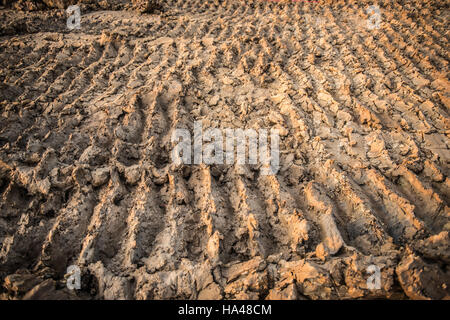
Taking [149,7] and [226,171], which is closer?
[226,171]

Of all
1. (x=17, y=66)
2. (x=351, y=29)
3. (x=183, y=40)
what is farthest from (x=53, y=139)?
(x=351, y=29)

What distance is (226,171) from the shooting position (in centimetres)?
200

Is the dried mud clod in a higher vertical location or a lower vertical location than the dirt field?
higher

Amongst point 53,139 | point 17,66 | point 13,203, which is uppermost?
point 17,66

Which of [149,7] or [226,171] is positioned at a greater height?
[149,7]

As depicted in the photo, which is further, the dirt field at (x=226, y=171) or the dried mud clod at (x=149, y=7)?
the dried mud clod at (x=149, y=7)

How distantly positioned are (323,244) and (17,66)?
428cm

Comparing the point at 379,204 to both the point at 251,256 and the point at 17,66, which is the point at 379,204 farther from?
the point at 17,66

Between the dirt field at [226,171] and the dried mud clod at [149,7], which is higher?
the dried mud clod at [149,7]

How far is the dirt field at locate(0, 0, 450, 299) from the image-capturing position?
1.38 metres

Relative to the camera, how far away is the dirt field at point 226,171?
138cm

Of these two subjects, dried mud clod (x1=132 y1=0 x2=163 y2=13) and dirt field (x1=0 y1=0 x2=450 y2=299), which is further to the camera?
dried mud clod (x1=132 y1=0 x2=163 y2=13)

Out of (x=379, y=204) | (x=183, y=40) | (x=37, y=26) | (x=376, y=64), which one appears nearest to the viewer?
(x=379, y=204)
